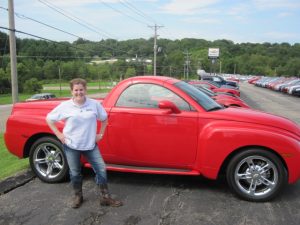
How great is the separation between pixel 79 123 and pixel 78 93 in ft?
1.17

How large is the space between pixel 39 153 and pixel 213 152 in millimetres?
2600

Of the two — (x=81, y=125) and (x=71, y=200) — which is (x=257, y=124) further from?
(x=71, y=200)


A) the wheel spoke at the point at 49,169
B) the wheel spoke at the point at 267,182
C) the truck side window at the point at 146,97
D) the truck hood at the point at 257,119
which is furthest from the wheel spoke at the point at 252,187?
the wheel spoke at the point at 49,169

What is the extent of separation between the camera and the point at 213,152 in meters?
5.15

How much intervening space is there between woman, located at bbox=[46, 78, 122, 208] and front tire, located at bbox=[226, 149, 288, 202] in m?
1.52

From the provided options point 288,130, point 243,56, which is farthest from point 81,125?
point 243,56

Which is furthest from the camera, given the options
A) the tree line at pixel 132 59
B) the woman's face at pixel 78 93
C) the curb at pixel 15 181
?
the tree line at pixel 132 59

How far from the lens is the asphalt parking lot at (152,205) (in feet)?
14.7

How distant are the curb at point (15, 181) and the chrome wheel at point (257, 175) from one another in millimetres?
3135

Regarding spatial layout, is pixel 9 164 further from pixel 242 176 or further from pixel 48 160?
pixel 242 176

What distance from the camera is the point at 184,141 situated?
527 cm

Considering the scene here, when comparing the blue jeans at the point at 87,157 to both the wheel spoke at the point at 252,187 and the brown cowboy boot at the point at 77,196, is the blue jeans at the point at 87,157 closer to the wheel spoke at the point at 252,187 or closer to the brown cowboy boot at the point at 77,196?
the brown cowboy boot at the point at 77,196

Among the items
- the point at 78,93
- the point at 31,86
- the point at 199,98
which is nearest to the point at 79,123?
the point at 78,93

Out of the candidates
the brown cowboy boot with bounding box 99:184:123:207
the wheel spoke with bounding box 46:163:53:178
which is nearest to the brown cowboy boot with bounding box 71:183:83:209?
the brown cowboy boot with bounding box 99:184:123:207
